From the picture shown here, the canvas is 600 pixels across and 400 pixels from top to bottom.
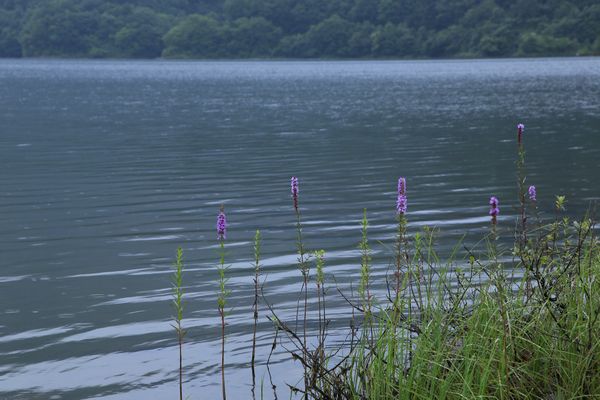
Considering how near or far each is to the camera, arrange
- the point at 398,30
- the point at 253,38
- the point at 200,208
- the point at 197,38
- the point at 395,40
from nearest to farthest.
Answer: the point at 200,208 < the point at 398,30 < the point at 395,40 < the point at 253,38 < the point at 197,38

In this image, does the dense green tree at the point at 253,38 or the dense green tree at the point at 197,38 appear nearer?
the dense green tree at the point at 253,38

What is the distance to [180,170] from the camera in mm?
26625

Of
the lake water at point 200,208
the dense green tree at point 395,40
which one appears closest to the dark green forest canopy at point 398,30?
the dense green tree at point 395,40

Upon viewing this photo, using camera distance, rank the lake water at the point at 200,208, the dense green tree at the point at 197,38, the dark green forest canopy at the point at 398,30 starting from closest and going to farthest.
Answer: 1. the lake water at the point at 200,208
2. the dark green forest canopy at the point at 398,30
3. the dense green tree at the point at 197,38

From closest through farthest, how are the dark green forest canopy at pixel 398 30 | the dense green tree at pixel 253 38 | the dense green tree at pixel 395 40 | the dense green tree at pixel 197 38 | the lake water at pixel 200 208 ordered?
the lake water at pixel 200 208, the dark green forest canopy at pixel 398 30, the dense green tree at pixel 395 40, the dense green tree at pixel 253 38, the dense green tree at pixel 197 38

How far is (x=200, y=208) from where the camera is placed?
64.9 feet

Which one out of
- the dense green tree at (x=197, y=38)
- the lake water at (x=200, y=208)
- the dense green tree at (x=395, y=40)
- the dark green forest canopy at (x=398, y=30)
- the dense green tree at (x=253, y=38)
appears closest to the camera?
the lake water at (x=200, y=208)

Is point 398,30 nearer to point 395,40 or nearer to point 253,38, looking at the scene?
point 395,40

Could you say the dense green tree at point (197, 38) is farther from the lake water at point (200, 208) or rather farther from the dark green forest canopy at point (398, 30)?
the lake water at point (200, 208)

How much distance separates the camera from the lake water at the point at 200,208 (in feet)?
32.4

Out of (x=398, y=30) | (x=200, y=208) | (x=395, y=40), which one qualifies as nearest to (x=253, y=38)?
(x=395, y=40)

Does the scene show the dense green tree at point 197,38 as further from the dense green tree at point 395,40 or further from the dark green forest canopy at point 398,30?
the dense green tree at point 395,40

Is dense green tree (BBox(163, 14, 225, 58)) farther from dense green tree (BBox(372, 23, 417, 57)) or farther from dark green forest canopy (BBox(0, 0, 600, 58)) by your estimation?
dense green tree (BBox(372, 23, 417, 57))

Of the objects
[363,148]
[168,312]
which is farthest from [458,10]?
[168,312]
